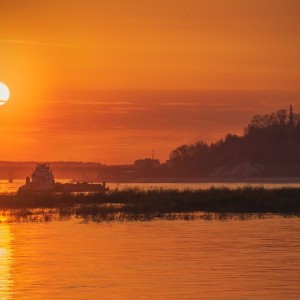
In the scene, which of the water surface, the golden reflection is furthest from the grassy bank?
the golden reflection

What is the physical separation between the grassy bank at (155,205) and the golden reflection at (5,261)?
9397 millimetres

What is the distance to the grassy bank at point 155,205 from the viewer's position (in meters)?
67.1

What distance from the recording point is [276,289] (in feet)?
110

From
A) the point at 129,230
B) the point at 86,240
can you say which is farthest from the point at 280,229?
the point at 86,240

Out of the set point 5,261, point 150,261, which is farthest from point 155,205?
point 5,261

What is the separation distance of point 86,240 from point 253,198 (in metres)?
29.0

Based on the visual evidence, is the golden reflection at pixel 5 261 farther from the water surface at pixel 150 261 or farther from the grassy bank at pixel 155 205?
the grassy bank at pixel 155 205

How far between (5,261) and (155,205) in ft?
113

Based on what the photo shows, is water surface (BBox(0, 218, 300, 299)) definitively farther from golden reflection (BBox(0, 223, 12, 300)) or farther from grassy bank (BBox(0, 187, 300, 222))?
grassy bank (BBox(0, 187, 300, 222))

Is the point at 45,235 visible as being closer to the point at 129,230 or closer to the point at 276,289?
the point at 129,230

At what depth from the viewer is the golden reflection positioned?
33125 millimetres

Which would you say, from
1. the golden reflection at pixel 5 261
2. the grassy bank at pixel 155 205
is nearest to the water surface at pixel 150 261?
the golden reflection at pixel 5 261

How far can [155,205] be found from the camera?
244ft

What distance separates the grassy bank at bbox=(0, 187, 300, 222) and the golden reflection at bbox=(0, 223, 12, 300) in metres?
9.40
